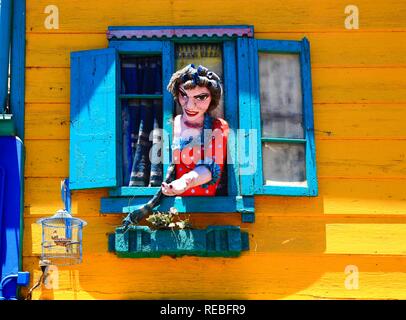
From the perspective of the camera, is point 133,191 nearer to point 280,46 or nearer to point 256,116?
point 256,116

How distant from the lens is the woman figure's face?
277 inches

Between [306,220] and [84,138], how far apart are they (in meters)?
1.84

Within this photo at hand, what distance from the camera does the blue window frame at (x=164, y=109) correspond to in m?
7.00

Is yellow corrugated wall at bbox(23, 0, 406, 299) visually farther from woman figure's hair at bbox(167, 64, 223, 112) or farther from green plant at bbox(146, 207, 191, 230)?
woman figure's hair at bbox(167, 64, 223, 112)

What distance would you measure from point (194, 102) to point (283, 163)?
0.85 meters

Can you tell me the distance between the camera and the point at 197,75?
700 centimetres

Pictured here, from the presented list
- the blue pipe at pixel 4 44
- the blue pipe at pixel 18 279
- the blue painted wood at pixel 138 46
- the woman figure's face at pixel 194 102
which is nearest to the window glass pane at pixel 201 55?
the blue painted wood at pixel 138 46

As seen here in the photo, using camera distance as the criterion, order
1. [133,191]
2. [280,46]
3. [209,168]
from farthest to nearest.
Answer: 1. [280,46]
2. [133,191]
3. [209,168]

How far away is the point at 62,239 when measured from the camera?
6.73 meters

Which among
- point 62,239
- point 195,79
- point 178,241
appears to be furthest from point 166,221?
point 195,79

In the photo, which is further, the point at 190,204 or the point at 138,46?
the point at 138,46

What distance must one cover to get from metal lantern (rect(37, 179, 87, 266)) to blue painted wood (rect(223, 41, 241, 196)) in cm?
118

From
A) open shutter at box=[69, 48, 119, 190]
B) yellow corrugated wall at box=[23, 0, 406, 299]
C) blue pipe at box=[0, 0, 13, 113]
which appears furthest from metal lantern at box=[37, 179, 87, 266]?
blue pipe at box=[0, 0, 13, 113]

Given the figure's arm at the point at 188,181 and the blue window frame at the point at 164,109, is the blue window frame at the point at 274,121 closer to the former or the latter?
the blue window frame at the point at 164,109
